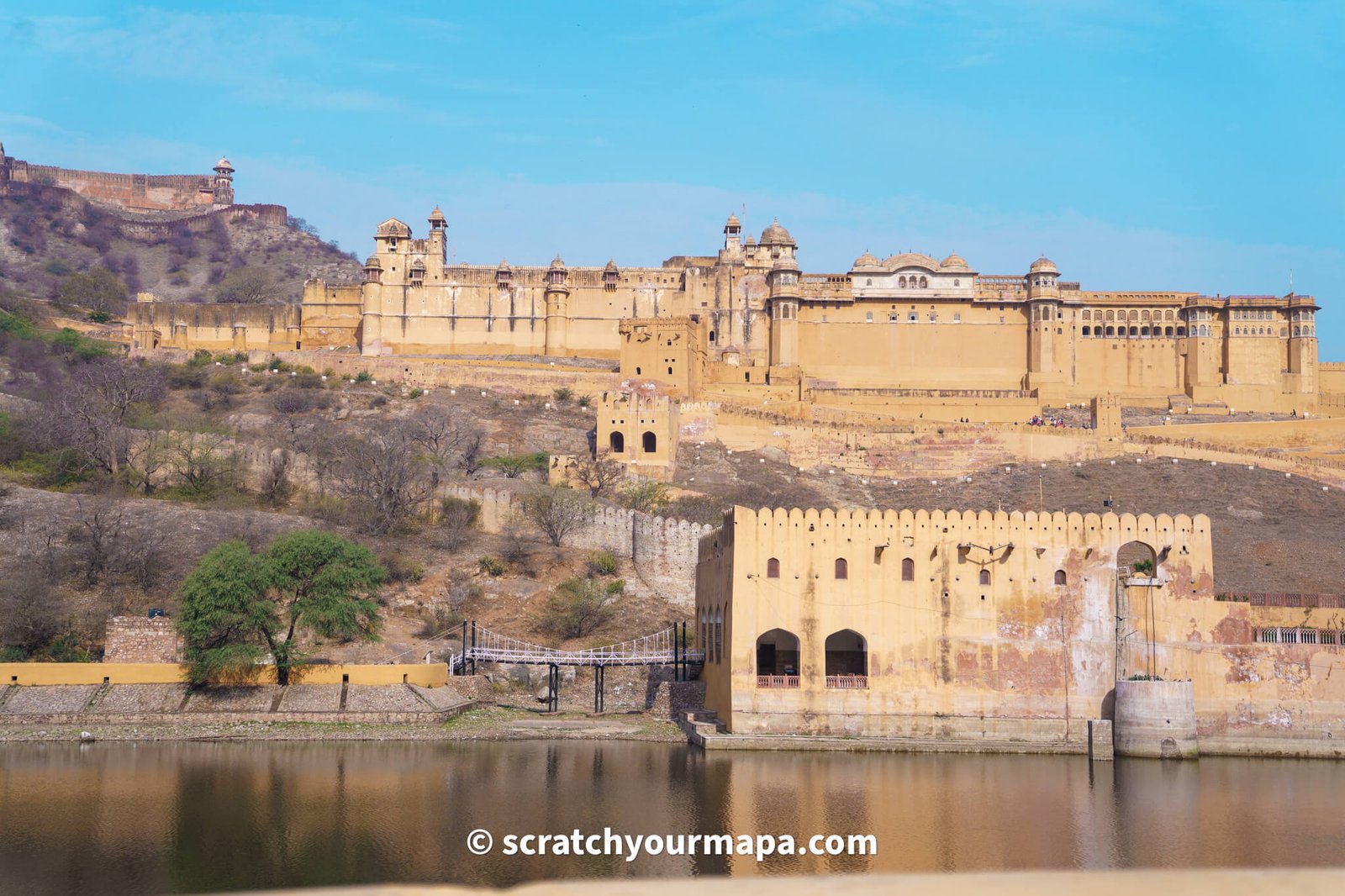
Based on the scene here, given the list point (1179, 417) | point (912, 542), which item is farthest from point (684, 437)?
point (912, 542)

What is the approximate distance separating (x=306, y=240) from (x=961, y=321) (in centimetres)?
7304

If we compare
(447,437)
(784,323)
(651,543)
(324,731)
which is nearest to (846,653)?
(324,731)

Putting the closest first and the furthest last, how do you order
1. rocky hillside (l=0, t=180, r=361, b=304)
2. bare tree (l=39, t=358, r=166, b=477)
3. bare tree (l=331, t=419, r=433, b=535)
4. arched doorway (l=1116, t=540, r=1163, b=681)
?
arched doorway (l=1116, t=540, r=1163, b=681)
bare tree (l=331, t=419, r=433, b=535)
bare tree (l=39, t=358, r=166, b=477)
rocky hillside (l=0, t=180, r=361, b=304)

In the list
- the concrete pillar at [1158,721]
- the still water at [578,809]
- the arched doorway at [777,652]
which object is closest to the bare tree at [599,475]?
the arched doorway at [777,652]

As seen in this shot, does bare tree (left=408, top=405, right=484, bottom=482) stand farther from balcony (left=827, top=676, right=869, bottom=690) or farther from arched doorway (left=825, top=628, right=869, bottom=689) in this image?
balcony (left=827, top=676, right=869, bottom=690)

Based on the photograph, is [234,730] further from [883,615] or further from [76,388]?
[76,388]

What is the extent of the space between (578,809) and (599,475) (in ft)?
93.0

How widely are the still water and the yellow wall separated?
2838 millimetres

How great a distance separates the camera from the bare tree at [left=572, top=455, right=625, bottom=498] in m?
50.7

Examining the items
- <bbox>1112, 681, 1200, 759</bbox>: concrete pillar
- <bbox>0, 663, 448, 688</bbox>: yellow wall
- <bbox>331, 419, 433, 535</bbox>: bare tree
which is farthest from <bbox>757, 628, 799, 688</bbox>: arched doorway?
<bbox>331, 419, 433, 535</bbox>: bare tree

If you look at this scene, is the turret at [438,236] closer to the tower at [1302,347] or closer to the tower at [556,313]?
the tower at [556,313]

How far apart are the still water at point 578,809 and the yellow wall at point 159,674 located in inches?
112

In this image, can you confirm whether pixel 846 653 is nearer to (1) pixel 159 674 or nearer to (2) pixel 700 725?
(2) pixel 700 725

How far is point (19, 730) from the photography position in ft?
102
